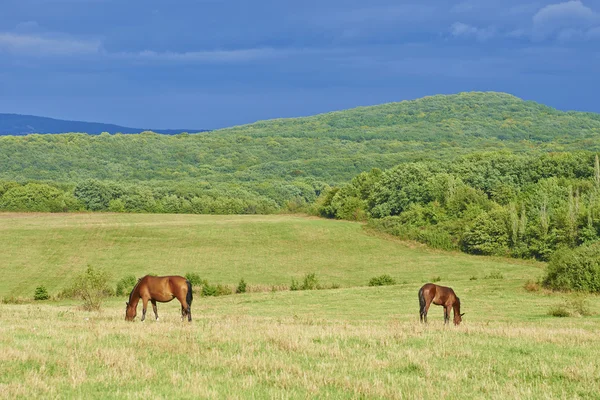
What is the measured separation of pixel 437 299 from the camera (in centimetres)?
2312

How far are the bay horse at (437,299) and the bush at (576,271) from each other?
27871mm

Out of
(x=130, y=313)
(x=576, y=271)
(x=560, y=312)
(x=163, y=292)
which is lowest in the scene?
(x=560, y=312)

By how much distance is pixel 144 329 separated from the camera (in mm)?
Result: 17125

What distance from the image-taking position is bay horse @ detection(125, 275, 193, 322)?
20.4 meters

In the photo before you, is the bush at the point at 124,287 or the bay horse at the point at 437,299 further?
the bush at the point at 124,287

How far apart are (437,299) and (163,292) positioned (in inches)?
362

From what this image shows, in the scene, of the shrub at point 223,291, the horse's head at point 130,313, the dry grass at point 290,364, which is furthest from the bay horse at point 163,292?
the shrub at point 223,291

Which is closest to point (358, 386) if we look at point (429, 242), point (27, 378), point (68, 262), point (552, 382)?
point (552, 382)

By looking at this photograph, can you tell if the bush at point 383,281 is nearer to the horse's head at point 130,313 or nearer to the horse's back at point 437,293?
the horse's back at point 437,293

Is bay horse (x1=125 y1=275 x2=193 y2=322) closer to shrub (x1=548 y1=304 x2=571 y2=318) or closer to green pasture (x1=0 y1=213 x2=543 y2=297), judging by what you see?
shrub (x1=548 y1=304 x2=571 y2=318)

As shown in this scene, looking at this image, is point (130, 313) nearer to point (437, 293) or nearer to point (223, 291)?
point (437, 293)

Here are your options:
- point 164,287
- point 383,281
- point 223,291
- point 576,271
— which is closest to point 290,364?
point 164,287

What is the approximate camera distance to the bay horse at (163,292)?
803 inches

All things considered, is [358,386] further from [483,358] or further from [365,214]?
[365,214]
